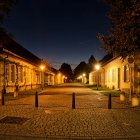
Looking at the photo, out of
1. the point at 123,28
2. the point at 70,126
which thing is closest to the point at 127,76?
the point at 123,28

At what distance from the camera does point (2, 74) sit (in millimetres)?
25578

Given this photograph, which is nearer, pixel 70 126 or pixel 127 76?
pixel 70 126

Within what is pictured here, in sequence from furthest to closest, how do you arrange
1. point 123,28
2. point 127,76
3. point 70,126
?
point 127,76 < point 123,28 < point 70,126

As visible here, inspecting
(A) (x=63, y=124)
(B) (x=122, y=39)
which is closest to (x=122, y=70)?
(B) (x=122, y=39)

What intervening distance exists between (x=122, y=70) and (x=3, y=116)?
20.1 metres

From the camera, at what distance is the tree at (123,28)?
13.2 m

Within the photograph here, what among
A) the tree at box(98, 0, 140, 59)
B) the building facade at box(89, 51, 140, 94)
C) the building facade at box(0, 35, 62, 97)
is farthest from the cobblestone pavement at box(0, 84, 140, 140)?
the building facade at box(0, 35, 62, 97)

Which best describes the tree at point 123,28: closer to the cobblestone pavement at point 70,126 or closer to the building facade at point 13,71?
the cobblestone pavement at point 70,126

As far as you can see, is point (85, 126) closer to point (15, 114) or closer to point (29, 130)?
point (29, 130)

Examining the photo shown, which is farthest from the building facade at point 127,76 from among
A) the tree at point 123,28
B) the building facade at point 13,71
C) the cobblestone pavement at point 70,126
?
the building facade at point 13,71

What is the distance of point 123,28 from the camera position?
14.3 m

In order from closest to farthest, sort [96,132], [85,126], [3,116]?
1. [96,132]
2. [85,126]
3. [3,116]

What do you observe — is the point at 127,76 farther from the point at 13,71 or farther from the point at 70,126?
the point at 70,126

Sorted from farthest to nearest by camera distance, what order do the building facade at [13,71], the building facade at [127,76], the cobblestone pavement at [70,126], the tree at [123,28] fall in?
the building facade at [13,71]
the building facade at [127,76]
the tree at [123,28]
the cobblestone pavement at [70,126]
